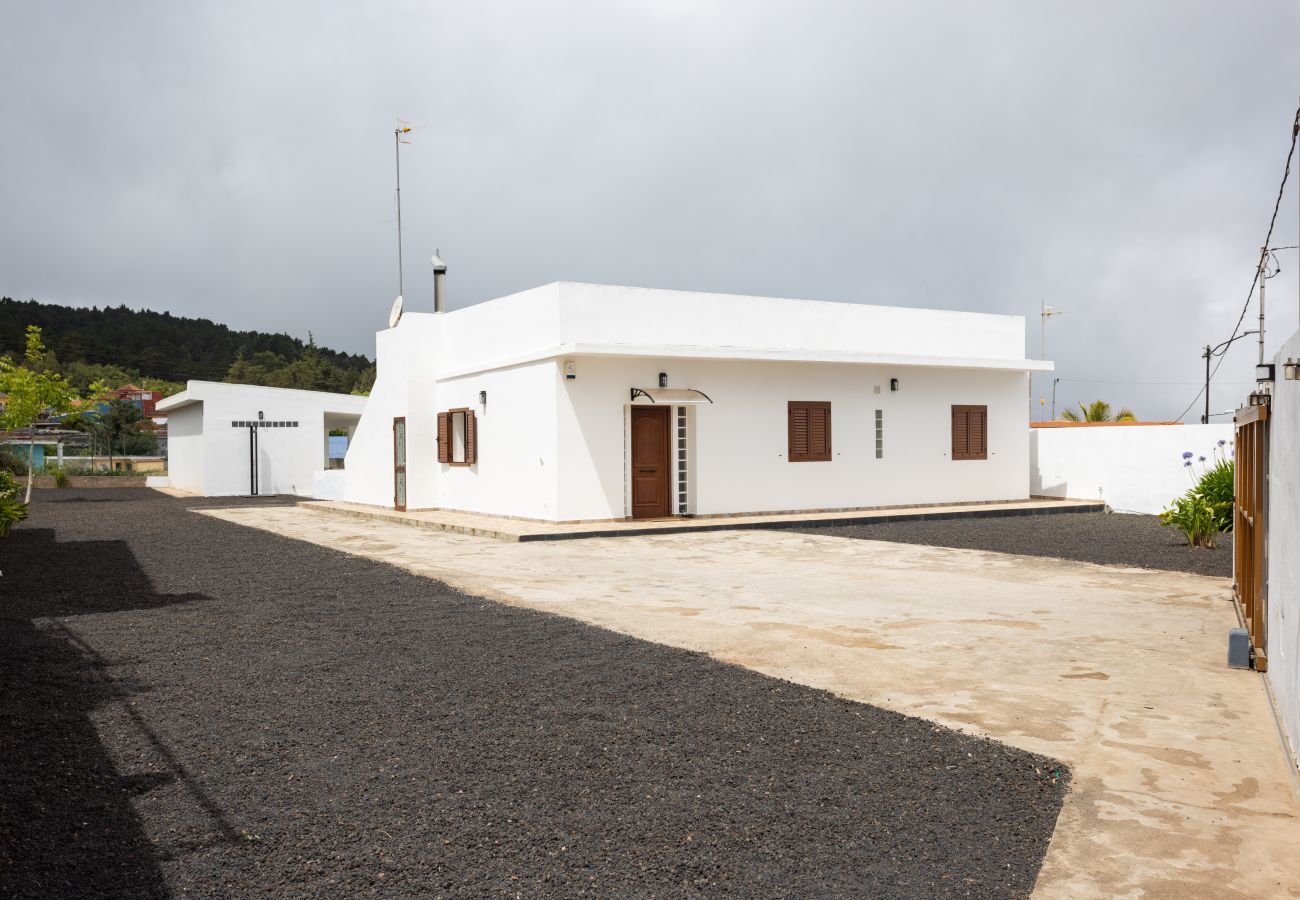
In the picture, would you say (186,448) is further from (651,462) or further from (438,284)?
(651,462)

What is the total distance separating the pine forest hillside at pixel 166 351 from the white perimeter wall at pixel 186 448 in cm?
2543

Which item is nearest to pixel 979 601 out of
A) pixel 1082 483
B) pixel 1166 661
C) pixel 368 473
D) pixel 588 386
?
pixel 1166 661

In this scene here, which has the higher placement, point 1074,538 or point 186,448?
point 186,448

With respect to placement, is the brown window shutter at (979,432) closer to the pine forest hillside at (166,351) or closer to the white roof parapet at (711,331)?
the white roof parapet at (711,331)

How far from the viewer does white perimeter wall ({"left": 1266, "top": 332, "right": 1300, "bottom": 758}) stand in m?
3.70

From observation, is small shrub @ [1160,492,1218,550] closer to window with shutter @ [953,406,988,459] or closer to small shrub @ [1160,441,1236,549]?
small shrub @ [1160,441,1236,549]

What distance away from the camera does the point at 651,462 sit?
15109mm

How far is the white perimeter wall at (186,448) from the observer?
90.8ft

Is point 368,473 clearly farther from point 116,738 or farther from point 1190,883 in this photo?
point 1190,883

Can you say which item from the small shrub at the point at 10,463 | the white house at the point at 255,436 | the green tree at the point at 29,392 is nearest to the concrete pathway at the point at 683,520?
the white house at the point at 255,436

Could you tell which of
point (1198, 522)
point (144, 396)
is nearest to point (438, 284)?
point (1198, 522)

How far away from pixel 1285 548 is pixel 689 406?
1149cm

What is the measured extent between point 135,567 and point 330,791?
7.77 metres

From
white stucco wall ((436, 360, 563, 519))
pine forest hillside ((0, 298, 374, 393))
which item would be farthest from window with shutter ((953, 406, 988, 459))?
pine forest hillside ((0, 298, 374, 393))
